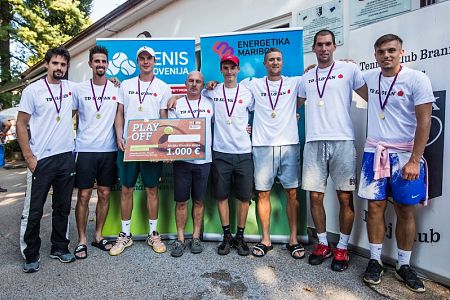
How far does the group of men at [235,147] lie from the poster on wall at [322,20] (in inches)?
42.1

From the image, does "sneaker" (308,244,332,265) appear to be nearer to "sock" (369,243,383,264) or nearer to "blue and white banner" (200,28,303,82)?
"sock" (369,243,383,264)

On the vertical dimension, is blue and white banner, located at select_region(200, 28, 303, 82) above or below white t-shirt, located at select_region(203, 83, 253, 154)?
above

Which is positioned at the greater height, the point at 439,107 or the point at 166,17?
the point at 166,17

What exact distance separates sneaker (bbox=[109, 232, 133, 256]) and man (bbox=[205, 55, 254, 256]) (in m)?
1.02

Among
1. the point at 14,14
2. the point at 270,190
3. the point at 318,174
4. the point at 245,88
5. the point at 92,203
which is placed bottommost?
the point at 92,203

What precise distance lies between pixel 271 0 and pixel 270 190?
289cm

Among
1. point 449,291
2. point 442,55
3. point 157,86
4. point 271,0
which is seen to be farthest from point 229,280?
point 271,0

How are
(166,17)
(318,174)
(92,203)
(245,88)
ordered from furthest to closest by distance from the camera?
(166,17), (92,203), (245,88), (318,174)

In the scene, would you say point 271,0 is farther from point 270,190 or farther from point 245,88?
point 270,190

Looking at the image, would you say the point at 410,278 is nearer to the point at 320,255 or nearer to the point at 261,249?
the point at 320,255

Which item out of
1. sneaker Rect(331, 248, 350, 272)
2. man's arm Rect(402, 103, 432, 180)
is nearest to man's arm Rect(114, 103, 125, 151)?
sneaker Rect(331, 248, 350, 272)

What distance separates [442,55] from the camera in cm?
277

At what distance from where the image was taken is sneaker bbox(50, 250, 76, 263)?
3.39 m

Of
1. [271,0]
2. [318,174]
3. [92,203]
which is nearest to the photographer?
[318,174]
